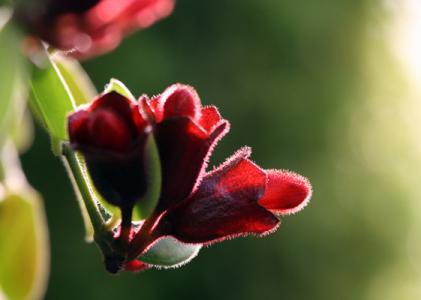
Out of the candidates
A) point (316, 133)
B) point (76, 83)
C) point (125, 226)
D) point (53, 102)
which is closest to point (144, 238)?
point (125, 226)

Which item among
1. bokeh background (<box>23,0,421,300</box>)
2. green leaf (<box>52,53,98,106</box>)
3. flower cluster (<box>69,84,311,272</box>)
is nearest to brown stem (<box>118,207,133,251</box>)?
flower cluster (<box>69,84,311,272</box>)

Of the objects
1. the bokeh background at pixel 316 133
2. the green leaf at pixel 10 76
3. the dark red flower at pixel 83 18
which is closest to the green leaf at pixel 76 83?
the dark red flower at pixel 83 18

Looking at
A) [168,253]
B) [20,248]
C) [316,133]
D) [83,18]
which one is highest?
[316,133]

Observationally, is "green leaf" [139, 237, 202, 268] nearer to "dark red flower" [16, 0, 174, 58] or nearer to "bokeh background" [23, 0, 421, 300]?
"dark red flower" [16, 0, 174, 58]

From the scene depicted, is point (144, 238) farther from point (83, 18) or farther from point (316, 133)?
point (316, 133)

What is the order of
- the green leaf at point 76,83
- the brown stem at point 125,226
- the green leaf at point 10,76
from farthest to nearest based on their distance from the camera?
the green leaf at point 76,83 < the brown stem at point 125,226 < the green leaf at point 10,76

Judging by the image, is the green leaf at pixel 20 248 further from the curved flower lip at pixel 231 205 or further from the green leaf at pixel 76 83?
the curved flower lip at pixel 231 205
